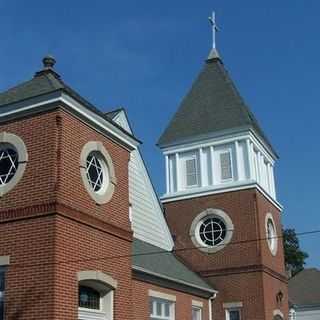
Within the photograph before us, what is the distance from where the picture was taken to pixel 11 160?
16625mm

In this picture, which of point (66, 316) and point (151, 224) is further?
point (151, 224)

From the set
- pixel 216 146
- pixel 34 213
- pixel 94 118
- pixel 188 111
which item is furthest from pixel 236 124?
pixel 34 213

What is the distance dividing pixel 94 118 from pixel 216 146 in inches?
489

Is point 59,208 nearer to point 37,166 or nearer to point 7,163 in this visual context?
point 37,166

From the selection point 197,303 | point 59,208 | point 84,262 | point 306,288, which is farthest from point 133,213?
point 306,288

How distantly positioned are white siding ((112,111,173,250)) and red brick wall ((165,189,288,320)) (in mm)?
1493

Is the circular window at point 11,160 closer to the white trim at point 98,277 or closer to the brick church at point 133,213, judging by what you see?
the brick church at point 133,213

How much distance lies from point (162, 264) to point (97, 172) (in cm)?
691

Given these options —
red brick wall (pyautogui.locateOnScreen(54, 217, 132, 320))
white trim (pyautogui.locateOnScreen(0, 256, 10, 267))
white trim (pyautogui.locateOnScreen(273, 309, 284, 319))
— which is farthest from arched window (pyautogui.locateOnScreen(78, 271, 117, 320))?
white trim (pyautogui.locateOnScreen(273, 309, 284, 319))

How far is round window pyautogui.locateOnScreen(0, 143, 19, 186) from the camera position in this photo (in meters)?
16.5

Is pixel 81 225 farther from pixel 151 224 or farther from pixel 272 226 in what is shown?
pixel 272 226

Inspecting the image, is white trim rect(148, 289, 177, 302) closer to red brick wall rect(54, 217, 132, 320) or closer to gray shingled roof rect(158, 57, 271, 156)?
red brick wall rect(54, 217, 132, 320)

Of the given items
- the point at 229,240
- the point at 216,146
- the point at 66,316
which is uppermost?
the point at 216,146

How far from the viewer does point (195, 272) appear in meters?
27.2
